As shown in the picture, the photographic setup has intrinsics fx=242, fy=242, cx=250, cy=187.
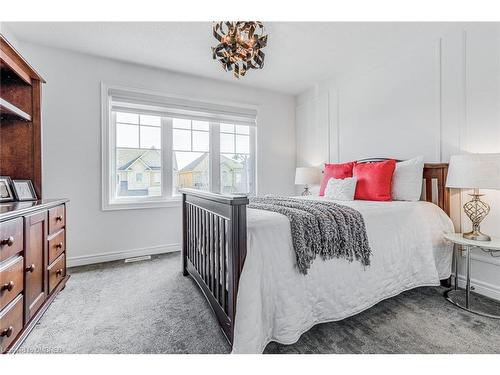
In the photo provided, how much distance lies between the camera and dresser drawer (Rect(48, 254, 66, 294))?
6.12 ft

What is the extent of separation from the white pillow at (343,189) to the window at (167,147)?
Result: 1.72 m

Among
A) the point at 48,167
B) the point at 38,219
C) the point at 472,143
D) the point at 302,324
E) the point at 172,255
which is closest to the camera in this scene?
the point at 302,324

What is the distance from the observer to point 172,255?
316 cm

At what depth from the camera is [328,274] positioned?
4.98 ft

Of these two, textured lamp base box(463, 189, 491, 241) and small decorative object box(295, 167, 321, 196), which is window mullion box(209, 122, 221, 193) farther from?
textured lamp base box(463, 189, 491, 241)

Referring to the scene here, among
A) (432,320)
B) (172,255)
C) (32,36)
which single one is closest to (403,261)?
(432,320)

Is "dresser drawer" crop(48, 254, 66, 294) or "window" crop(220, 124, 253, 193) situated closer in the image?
"dresser drawer" crop(48, 254, 66, 294)

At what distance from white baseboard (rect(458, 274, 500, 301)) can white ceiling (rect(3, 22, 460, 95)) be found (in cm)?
234

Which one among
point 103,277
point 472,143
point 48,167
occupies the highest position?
point 472,143

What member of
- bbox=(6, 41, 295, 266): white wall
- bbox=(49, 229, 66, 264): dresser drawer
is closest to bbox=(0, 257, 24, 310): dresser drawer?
bbox=(49, 229, 66, 264): dresser drawer

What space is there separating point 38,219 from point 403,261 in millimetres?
2681

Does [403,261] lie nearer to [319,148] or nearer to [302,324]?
[302,324]

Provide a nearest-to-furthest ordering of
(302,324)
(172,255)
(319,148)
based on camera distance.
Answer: (302,324), (172,255), (319,148)

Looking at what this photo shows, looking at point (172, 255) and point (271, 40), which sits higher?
point (271, 40)
